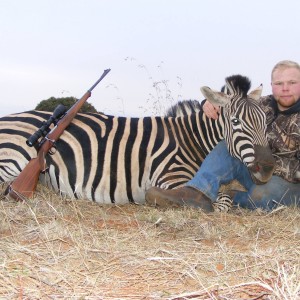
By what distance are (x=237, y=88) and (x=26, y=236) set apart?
7.14 feet

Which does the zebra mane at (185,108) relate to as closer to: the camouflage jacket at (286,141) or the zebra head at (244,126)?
the zebra head at (244,126)

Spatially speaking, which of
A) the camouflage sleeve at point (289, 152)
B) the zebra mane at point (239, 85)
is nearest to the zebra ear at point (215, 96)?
the zebra mane at point (239, 85)

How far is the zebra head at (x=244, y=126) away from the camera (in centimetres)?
385

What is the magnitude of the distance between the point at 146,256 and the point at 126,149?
1.91 metres

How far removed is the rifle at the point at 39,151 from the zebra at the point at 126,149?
5.8 inches

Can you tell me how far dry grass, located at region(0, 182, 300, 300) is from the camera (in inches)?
82.1

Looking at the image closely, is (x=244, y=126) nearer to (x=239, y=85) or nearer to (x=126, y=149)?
(x=239, y=85)

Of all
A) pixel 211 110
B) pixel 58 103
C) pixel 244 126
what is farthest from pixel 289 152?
pixel 58 103

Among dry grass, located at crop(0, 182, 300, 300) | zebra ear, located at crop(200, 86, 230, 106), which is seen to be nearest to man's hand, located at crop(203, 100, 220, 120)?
zebra ear, located at crop(200, 86, 230, 106)

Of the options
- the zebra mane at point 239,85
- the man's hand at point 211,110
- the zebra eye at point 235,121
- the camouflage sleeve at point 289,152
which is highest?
the zebra mane at point 239,85

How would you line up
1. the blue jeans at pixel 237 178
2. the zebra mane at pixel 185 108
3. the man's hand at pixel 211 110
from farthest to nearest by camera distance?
the zebra mane at pixel 185 108
the man's hand at pixel 211 110
the blue jeans at pixel 237 178

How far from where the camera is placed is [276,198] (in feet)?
13.3

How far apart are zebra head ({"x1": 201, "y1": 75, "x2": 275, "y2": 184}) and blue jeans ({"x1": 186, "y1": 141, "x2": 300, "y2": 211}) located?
9 cm

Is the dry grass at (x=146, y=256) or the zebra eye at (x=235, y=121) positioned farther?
the zebra eye at (x=235, y=121)
